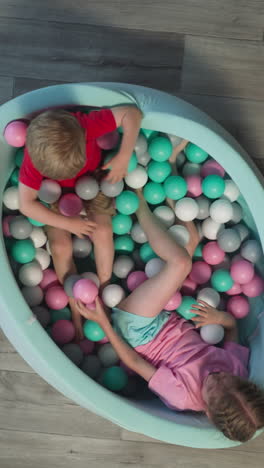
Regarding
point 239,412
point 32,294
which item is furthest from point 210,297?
point 32,294

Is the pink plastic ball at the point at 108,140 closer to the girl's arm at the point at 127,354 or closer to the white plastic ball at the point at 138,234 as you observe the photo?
the white plastic ball at the point at 138,234

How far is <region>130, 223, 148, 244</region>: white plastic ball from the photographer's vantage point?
1429mm

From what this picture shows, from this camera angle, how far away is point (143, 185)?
1433 millimetres

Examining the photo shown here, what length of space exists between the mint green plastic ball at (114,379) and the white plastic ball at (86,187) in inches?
17.8

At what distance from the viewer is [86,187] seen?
1.28 meters

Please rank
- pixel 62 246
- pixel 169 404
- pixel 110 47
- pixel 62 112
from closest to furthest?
pixel 62 112, pixel 169 404, pixel 62 246, pixel 110 47

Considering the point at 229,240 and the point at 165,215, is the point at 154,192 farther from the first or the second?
the point at 229,240

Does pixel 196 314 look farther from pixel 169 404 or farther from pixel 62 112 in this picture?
Answer: pixel 62 112

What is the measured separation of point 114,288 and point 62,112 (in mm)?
506

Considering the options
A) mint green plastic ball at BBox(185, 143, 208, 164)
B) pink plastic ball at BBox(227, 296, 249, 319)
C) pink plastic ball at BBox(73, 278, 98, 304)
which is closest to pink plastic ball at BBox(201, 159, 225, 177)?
mint green plastic ball at BBox(185, 143, 208, 164)

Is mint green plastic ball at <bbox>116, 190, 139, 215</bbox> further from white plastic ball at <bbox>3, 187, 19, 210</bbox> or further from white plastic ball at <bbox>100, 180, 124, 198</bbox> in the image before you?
white plastic ball at <bbox>3, 187, 19, 210</bbox>

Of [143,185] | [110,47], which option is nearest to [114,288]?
[143,185]

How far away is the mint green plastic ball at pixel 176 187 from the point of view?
1378mm

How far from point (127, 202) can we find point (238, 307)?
1.39ft
